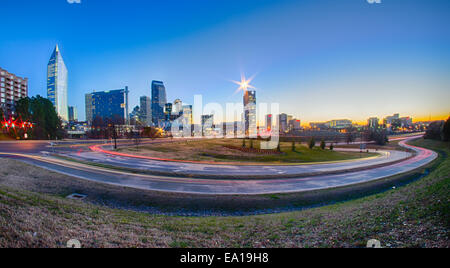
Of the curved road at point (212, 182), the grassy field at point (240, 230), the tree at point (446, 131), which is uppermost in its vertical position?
the tree at point (446, 131)

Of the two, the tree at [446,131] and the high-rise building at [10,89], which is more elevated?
the high-rise building at [10,89]

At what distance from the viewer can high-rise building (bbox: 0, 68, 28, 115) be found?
250ft

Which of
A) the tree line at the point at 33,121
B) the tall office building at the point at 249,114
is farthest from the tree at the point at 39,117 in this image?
the tall office building at the point at 249,114

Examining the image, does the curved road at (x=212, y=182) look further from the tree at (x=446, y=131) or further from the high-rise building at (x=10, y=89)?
the high-rise building at (x=10, y=89)

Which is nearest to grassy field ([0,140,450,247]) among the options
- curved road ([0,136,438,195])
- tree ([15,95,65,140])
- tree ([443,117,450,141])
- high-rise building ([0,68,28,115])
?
curved road ([0,136,438,195])

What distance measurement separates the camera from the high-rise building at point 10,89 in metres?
76.2

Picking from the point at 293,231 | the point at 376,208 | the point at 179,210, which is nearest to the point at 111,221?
the point at 179,210

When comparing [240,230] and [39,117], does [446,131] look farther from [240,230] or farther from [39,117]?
[39,117]

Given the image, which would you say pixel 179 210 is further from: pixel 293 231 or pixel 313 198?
pixel 313 198

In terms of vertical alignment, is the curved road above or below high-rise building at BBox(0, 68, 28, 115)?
below

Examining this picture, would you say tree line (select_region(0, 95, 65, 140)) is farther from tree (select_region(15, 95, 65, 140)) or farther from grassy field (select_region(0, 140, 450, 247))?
grassy field (select_region(0, 140, 450, 247))
